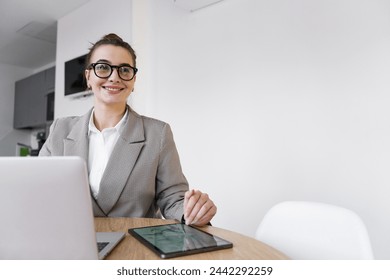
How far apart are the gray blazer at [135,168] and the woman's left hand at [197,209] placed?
0.58ft

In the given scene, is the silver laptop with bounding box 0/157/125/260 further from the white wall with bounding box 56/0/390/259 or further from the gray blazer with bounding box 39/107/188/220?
the white wall with bounding box 56/0/390/259

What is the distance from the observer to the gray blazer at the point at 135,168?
108 cm

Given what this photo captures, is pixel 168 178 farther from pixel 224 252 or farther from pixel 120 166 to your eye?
pixel 224 252

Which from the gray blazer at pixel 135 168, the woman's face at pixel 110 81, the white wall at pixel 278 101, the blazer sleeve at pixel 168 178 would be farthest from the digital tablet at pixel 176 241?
the white wall at pixel 278 101

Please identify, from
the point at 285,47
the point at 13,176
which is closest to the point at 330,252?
the point at 13,176

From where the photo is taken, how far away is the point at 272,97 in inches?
81.7

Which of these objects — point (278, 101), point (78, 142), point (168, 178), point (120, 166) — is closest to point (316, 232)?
point (168, 178)

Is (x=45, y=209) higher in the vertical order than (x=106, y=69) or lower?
lower

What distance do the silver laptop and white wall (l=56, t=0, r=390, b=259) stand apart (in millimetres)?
1671

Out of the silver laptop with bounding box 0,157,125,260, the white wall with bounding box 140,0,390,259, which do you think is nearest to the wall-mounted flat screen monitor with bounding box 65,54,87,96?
the white wall with bounding box 140,0,390,259

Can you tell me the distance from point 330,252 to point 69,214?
2.25ft

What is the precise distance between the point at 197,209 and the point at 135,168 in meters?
0.39
